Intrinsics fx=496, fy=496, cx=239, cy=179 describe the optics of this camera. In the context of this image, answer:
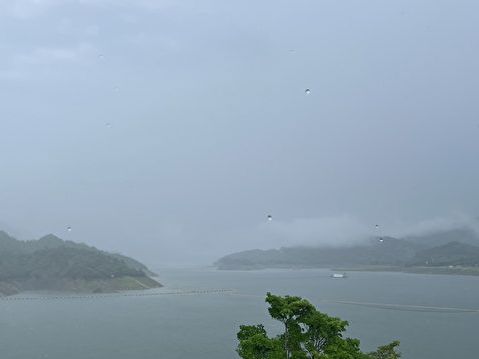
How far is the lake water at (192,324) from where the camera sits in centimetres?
8700

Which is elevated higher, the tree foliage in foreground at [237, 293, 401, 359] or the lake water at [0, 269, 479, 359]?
the tree foliage in foreground at [237, 293, 401, 359]

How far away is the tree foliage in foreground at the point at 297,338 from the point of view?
27141 mm

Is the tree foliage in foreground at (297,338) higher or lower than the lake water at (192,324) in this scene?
higher

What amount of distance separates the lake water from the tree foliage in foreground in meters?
54.8

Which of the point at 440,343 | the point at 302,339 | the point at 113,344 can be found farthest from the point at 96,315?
the point at 302,339

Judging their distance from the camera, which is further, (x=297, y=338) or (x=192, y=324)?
(x=192, y=324)

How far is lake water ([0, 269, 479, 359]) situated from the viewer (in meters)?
87.0

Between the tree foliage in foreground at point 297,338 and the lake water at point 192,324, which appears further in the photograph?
the lake water at point 192,324

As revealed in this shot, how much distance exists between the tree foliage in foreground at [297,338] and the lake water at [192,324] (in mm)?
54847

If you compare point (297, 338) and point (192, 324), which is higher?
point (297, 338)

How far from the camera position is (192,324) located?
117562 millimetres

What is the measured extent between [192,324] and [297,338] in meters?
93.5

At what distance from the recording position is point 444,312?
5285 inches

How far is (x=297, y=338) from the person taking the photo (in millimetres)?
28688
